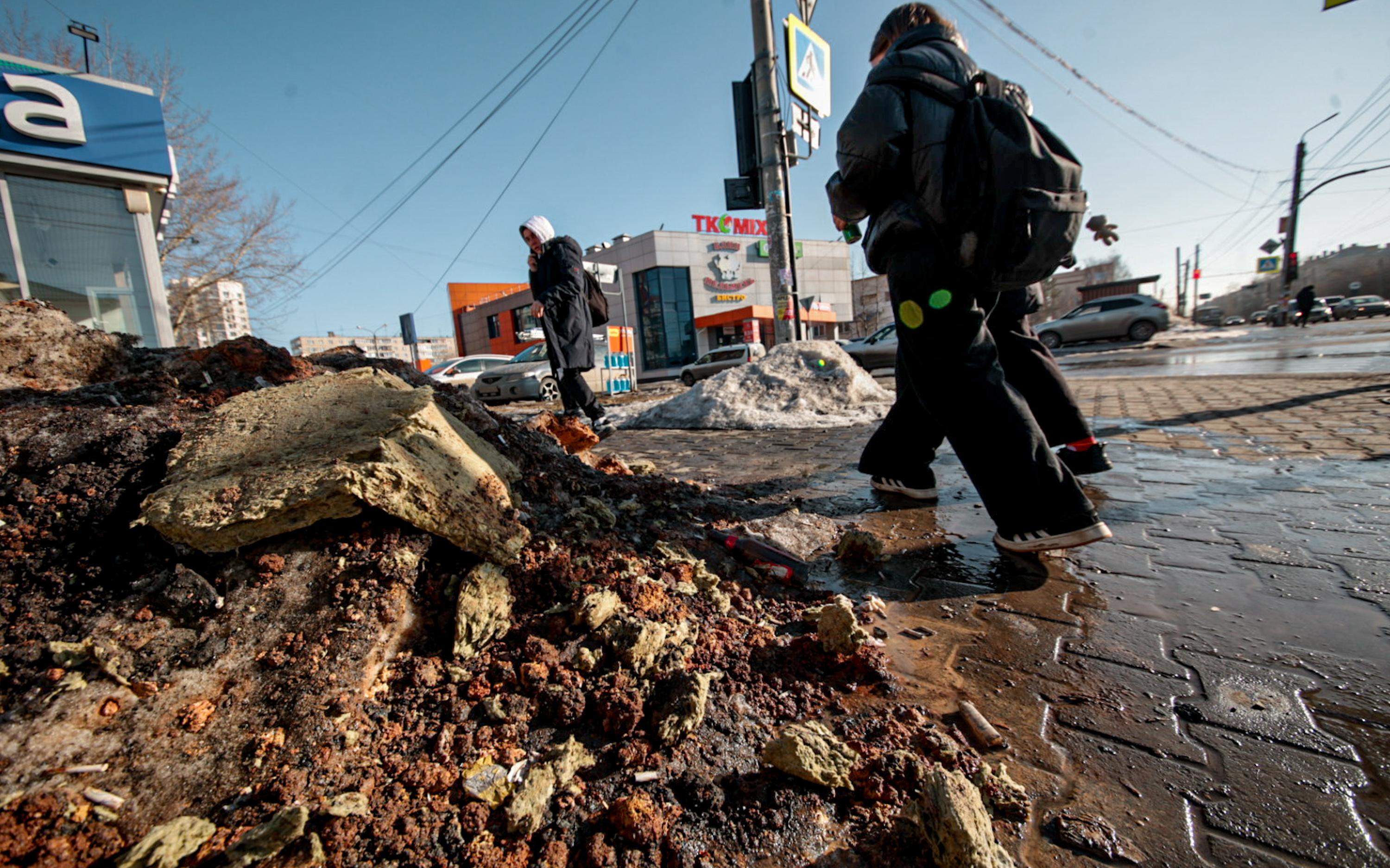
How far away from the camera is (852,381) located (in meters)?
6.13

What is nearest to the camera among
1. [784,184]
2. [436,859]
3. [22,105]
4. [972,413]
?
[436,859]

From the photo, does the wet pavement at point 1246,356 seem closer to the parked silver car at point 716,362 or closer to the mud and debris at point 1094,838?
the mud and debris at point 1094,838

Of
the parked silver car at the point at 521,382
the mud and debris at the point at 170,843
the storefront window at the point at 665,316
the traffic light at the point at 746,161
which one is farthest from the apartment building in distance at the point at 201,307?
the mud and debris at the point at 170,843

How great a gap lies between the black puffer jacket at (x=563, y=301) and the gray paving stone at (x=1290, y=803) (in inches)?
173

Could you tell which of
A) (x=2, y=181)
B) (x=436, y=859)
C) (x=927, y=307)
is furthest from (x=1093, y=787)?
(x=2, y=181)

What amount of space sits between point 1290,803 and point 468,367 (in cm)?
1730

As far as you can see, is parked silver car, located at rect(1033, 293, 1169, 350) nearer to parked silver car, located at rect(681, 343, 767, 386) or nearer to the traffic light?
parked silver car, located at rect(681, 343, 767, 386)

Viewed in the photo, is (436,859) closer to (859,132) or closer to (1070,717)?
(1070,717)

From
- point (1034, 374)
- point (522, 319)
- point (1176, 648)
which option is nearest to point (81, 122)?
point (1034, 374)

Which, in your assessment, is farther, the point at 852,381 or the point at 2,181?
the point at 2,181

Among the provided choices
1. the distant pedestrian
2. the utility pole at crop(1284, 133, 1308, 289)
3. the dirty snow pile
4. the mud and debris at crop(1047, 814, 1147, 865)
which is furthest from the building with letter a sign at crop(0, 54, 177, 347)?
the utility pole at crop(1284, 133, 1308, 289)

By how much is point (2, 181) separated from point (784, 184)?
9703 millimetres

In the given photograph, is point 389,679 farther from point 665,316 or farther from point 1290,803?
point 665,316

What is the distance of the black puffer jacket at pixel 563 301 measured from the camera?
15.5 feet
